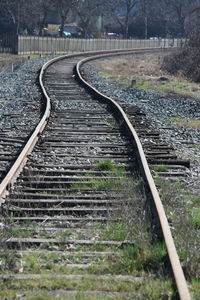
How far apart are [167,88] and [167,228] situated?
18815 mm

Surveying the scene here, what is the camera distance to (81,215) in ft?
23.9


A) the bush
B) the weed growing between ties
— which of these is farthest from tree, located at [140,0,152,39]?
the weed growing between ties

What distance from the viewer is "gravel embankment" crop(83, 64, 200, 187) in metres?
11.2

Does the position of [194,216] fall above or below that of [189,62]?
above

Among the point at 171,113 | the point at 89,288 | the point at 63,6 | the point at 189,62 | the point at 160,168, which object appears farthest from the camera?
the point at 63,6

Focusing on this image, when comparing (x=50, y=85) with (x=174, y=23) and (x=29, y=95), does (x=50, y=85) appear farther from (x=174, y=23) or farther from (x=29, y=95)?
(x=174, y=23)

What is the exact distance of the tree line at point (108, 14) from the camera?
265ft

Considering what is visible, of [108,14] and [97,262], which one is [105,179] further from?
[108,14]

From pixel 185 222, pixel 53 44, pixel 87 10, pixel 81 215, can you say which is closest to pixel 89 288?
pixel 185 222

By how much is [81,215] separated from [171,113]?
32.8ft

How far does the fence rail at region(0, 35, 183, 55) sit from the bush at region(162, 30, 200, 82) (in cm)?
1464

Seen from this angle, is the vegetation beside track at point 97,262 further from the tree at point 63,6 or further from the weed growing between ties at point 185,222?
the tree at point 63,6

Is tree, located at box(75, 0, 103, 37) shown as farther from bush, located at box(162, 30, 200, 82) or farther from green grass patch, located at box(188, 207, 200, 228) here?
green grass patch, located at box(188, 207, 200, 228)

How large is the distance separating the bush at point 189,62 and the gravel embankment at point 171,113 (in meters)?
4.74
